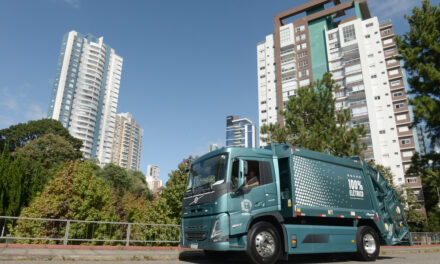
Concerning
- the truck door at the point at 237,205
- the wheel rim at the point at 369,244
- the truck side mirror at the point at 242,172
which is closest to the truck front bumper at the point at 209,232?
the truck door at the point at 237,205

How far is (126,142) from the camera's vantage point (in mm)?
136500

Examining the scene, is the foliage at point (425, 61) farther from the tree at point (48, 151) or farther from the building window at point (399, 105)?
the tree at point (48, 151)

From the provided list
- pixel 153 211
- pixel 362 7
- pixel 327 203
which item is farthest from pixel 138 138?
pixel 327 203

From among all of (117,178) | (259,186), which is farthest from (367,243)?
(117,178)

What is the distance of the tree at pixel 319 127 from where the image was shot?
1647cm

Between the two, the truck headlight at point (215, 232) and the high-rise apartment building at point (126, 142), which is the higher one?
the high-rise apartment building at point (126, 142)

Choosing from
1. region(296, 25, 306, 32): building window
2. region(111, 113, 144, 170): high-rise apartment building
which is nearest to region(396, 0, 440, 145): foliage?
region(296, 25, 306, 32): building window

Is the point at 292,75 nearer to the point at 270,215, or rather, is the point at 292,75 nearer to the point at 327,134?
the point at 327,134

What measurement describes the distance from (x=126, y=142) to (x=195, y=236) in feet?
449

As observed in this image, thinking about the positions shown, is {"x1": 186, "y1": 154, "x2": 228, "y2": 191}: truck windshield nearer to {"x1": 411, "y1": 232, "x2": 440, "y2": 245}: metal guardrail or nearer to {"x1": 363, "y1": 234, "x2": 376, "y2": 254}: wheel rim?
{"x1": 363, "y1": 234, "x2": 376, "y2": 254}: wheel rim

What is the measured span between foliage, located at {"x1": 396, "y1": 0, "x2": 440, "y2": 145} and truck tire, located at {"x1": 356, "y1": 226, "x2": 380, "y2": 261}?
5.76 m

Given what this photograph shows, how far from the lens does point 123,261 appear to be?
744cm

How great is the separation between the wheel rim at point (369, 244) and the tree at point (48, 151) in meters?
50.6

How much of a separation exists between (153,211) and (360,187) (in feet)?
36.6
